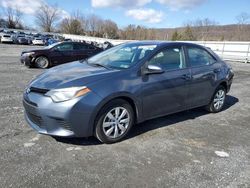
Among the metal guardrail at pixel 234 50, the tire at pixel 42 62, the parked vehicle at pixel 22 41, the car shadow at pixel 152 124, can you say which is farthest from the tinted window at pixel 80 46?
the parked vehicle at pixel 22 41

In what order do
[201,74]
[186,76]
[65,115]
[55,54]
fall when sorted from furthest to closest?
1. [55,54]
2. [201,74]
3. [186,76]
4. [65,115]

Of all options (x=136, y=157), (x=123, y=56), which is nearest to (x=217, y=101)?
(x=123, y=56)

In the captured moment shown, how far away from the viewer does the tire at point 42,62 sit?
40.9 feet

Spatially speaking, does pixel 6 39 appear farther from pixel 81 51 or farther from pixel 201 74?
pixel 201 74

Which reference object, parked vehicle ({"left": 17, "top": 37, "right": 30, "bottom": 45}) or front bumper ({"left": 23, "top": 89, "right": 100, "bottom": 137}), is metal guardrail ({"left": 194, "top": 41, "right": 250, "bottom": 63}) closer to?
front bumper ({"left": 23, "top": 89, "right": 100, "bottom": 137})

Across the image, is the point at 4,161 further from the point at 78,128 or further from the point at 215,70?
the point at 215,70

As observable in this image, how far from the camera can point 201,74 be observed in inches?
210

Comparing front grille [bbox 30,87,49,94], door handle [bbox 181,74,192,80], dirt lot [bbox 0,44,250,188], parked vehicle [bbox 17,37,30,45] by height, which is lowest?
dirt lot [bbox 0,44,250,188]

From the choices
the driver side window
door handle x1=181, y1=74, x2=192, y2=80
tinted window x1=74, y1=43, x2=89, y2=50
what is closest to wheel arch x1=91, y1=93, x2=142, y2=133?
the driver side window

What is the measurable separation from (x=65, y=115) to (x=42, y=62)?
9699mm

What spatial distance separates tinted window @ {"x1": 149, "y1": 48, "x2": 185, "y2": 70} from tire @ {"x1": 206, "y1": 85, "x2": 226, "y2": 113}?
4.60ft

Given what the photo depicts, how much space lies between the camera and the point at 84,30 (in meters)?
91.0

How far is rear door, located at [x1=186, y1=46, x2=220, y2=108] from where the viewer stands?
17.1 feet

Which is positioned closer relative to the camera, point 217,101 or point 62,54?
point 217,101
